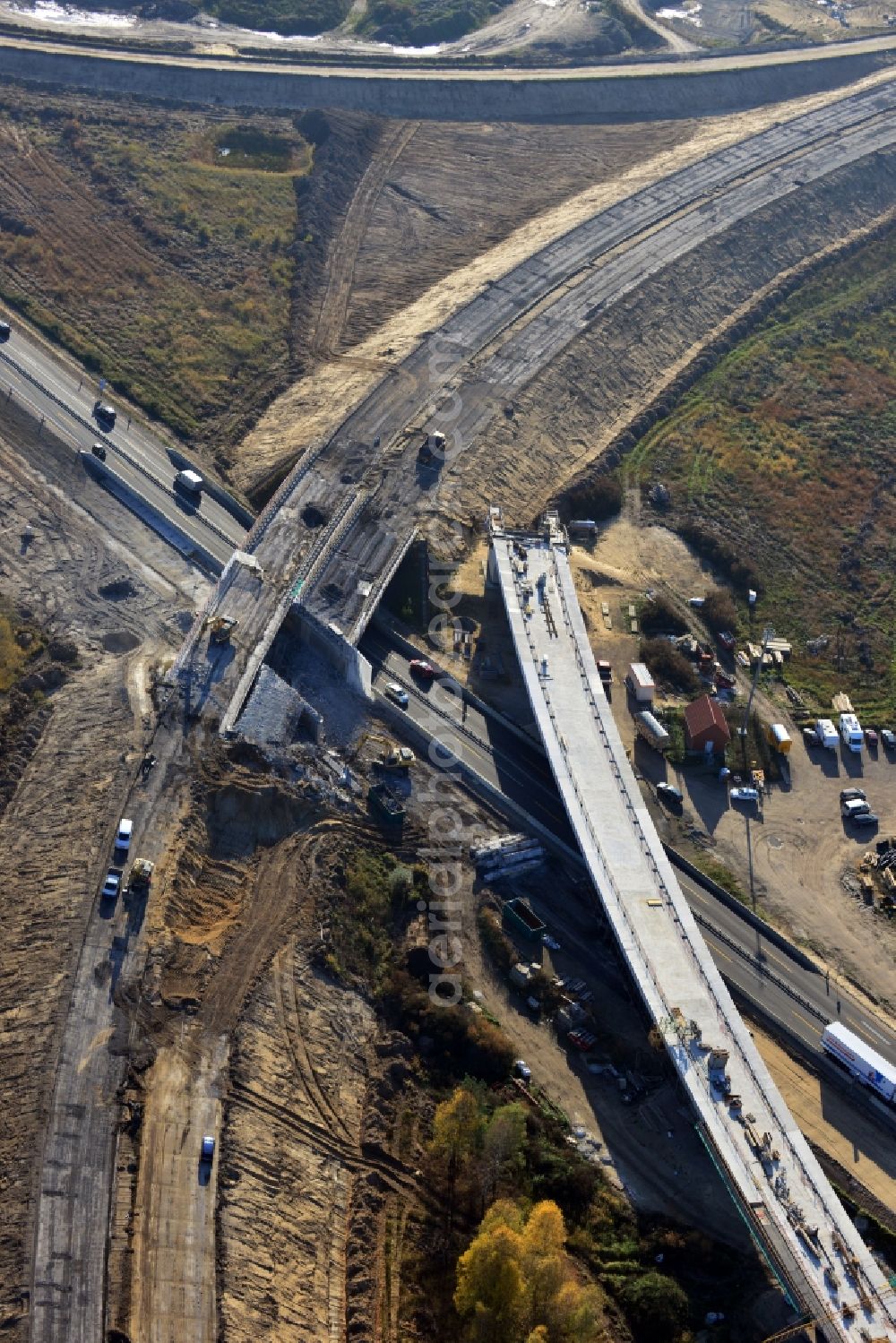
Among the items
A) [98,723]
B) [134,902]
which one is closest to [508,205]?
[98,723]

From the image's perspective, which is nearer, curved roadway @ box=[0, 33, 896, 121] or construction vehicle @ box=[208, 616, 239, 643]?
construction vehicle @ box=[208, 616, 239, 643]

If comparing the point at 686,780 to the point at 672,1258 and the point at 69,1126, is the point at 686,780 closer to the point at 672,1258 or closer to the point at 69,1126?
the point at 672,1258

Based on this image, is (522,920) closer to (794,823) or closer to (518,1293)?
(794,823)

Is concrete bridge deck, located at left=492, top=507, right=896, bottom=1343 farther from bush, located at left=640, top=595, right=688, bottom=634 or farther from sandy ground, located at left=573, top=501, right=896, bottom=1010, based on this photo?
bush, located at left=640, top=595, right=688, bottom=634

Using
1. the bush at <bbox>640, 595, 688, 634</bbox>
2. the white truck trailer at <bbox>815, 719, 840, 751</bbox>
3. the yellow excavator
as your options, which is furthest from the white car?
the white truck trailer at <bbox>815, 719, 840, 751</bbox>

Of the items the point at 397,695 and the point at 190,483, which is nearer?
the point at 397,695

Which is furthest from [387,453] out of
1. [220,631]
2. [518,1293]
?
[518,1293]
